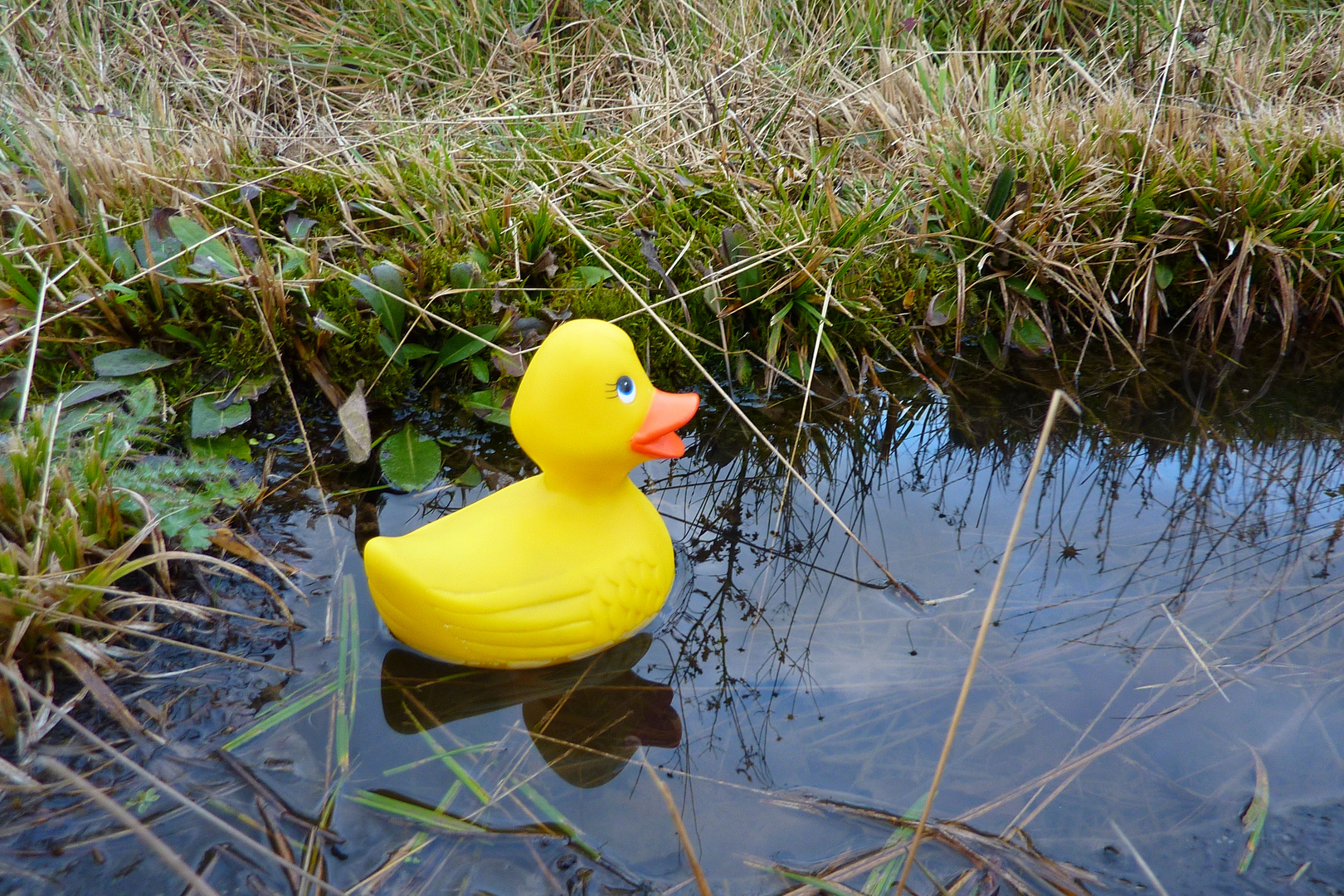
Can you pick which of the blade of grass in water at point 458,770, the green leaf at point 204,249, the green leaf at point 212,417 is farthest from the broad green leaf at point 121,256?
the blade of grass in water at point 458,770

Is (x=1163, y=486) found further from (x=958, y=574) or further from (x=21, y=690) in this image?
(x=21, y=690)

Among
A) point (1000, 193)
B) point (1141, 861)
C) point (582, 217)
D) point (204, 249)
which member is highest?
point (1000, 193)

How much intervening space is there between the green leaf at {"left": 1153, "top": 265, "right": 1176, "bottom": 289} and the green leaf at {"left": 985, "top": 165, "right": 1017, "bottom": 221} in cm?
73

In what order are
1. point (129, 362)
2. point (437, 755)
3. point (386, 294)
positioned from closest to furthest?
point (437, 755)
point (129, 362)
point (386, 294)

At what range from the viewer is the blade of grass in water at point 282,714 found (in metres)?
1.99

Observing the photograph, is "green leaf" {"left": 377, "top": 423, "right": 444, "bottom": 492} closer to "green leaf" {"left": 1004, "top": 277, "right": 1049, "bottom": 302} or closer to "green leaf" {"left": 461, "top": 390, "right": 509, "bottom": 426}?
"green leaf" {"left": 461, "top": 390, "right": 509, "bottom": 426}

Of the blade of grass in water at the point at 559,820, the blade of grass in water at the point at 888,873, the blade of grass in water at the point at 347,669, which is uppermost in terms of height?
the blade of grass in water at the point at 888,873

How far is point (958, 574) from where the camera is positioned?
99.8 inches

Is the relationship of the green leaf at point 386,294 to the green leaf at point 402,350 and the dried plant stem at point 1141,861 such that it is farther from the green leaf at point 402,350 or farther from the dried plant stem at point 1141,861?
the dried plant stem at point 1141,861

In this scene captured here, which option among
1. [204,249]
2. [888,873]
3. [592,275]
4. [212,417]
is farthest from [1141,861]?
[204,249]

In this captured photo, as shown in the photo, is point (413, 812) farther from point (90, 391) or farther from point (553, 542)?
point (90, 391)

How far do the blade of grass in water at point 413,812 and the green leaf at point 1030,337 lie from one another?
2897 millimetres

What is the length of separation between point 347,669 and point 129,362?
146cm

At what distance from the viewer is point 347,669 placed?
219cm
